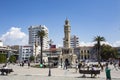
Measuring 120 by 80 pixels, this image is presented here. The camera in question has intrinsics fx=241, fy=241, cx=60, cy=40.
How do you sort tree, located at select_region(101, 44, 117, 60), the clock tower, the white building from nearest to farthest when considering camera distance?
the clock tower → tree, located at select_region(101, 44, 117, 60) → the white building

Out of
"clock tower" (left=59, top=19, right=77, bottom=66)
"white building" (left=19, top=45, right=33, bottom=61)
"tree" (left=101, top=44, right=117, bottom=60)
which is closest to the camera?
"clock tower" (left=59, top=19, right=77, bottom=66)

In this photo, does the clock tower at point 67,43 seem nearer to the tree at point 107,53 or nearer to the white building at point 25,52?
the tree at point 107,53

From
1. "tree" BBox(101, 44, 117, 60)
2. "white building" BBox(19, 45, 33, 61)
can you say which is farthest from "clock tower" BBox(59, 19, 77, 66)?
"white building" BBox(19, 45, 33, 61)

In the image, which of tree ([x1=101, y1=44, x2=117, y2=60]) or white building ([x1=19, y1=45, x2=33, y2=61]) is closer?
tree ([x1=101, y1=44, x2=117, y2=60])

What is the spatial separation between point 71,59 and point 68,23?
15231 mm

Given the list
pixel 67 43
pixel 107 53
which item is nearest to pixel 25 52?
pixel 107 53

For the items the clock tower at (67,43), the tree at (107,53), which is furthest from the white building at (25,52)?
the clock tower at (67,43)

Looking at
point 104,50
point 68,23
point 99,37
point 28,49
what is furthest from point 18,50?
point 99,37

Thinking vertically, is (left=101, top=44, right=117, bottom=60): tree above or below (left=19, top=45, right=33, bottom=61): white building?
below

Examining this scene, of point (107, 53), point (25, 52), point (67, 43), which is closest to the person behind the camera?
point (67, 43)

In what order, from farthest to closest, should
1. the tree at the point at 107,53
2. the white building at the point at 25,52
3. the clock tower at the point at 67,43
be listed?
the white building at the point at 25,52 → the tree at the point at 107,53 → the clock tower at the point at 67,43

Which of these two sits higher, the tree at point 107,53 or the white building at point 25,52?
the white building at point 25,52

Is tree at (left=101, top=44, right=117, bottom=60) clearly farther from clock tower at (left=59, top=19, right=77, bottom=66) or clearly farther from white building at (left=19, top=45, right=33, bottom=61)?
white building at (left=19, top=45, right=33, bottom=61)

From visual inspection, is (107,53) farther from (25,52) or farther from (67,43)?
(25,52)
